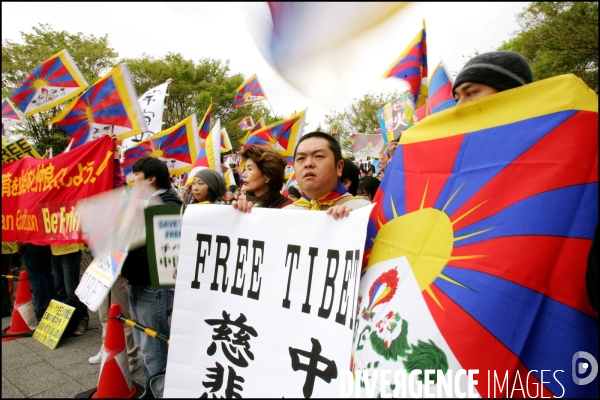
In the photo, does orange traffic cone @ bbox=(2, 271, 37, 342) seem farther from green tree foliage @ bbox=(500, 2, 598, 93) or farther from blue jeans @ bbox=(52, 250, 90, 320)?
green tree foliage @ bbox=(500, 2, 598, 93)

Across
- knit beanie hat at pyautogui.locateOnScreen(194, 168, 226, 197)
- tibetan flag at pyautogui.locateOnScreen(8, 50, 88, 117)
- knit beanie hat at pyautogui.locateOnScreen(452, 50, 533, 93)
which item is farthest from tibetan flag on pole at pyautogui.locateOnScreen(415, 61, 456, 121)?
tibetan flag at pyautogui.locateOnScreen(8, 50, 88, 117)

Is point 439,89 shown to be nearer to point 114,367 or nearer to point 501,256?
point 501,256

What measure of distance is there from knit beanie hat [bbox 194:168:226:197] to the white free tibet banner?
41.2 inches

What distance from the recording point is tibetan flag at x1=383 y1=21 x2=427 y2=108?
13.8 feet

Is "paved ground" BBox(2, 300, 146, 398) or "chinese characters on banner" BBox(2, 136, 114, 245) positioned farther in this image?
"chinese characters on banner" BBox(2, 136, 114, 245)

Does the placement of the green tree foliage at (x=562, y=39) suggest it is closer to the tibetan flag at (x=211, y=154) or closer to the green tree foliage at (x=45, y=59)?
the tibetan flag at (x=211, y=154)

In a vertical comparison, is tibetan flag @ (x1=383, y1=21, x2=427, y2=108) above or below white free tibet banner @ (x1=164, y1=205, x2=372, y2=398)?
above

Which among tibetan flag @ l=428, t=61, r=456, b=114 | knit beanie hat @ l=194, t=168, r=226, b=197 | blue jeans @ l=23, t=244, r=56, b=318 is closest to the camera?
knit beanie hat @ l=194, t=168, r=226, b=197

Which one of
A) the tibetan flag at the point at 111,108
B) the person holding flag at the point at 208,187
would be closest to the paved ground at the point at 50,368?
the person holding flag at the point at 208,187

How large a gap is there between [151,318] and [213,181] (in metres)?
1.12

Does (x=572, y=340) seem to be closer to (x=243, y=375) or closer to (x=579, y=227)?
(x=579, y=227)

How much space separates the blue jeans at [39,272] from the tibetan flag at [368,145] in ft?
32.0

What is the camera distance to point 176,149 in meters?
5.02

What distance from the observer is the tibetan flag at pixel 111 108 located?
3418 mm
